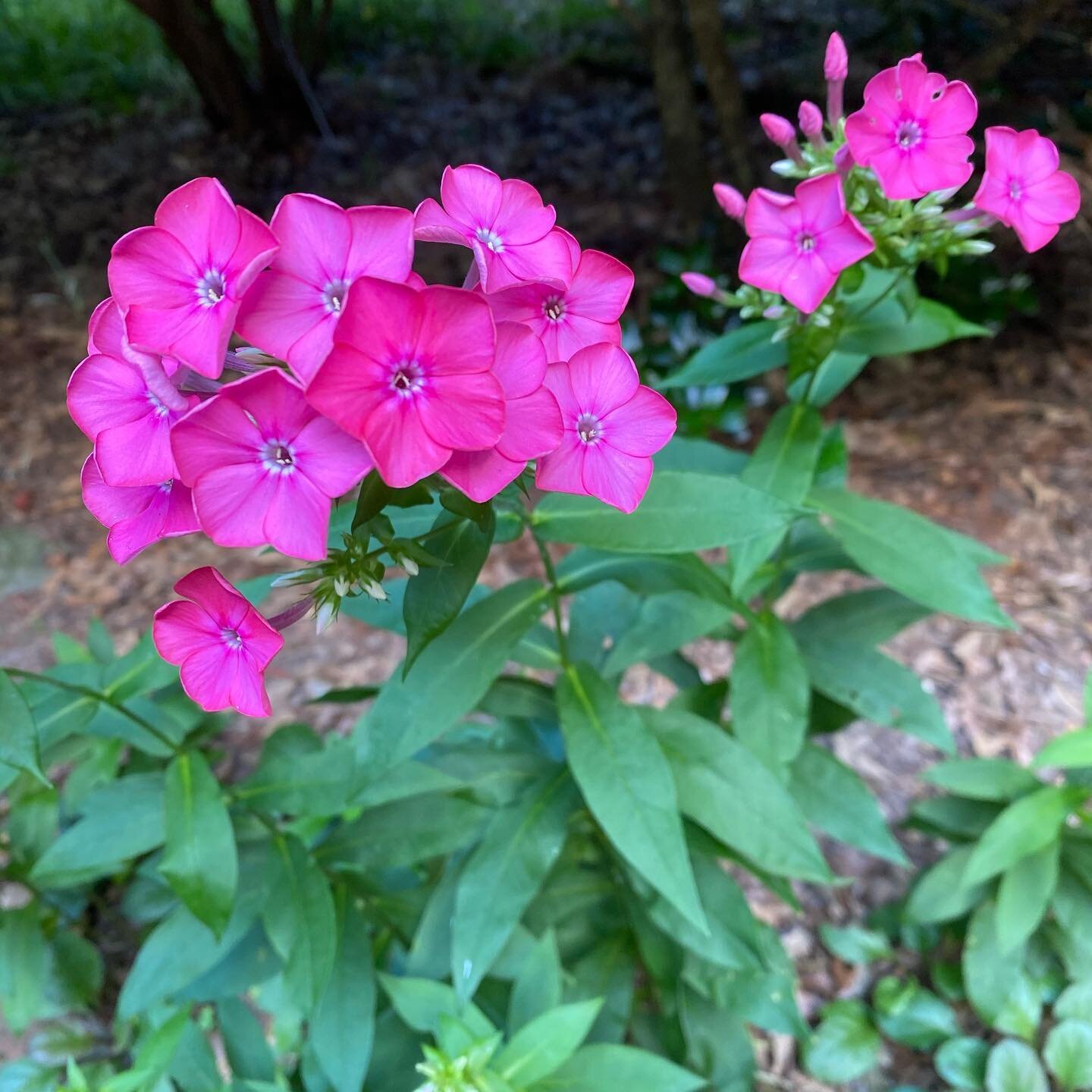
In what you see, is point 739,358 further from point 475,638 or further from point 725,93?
point 725,93

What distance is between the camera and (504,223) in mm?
875

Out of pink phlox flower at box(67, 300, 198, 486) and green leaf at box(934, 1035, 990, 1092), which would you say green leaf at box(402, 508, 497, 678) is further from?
green leaf at box(934, 1035, 990, 1092)

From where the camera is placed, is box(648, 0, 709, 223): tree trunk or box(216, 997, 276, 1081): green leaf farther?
box(648, 0, 709, 223): tree trunk

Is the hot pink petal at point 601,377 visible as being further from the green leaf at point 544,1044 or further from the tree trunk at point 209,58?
the tree trunk at point 209,58

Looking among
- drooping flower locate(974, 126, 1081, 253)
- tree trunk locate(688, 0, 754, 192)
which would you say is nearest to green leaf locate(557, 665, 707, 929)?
drooping flower locate(974, 126, 1081, 253)

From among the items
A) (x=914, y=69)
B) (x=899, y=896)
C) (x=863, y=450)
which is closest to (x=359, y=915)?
(x=899, y=896)

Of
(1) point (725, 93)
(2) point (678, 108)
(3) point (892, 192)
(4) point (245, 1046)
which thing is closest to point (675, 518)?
(3) point (892, 192)

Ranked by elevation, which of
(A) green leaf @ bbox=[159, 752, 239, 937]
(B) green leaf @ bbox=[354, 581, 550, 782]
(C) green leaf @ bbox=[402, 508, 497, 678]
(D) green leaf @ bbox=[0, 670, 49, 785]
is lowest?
(A) green leaf @ bbox=[159, 752, 239, 937]

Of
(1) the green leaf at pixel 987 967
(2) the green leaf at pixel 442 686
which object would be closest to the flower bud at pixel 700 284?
(2) the green leaf at pixel 442 686

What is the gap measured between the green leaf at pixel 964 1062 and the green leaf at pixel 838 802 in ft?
1.57

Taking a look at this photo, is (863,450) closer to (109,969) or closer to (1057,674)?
(1057,674)

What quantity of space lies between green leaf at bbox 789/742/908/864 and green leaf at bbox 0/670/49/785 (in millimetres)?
1171

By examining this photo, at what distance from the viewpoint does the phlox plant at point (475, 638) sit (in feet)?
2.40

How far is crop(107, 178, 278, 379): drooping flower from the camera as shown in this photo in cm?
73
